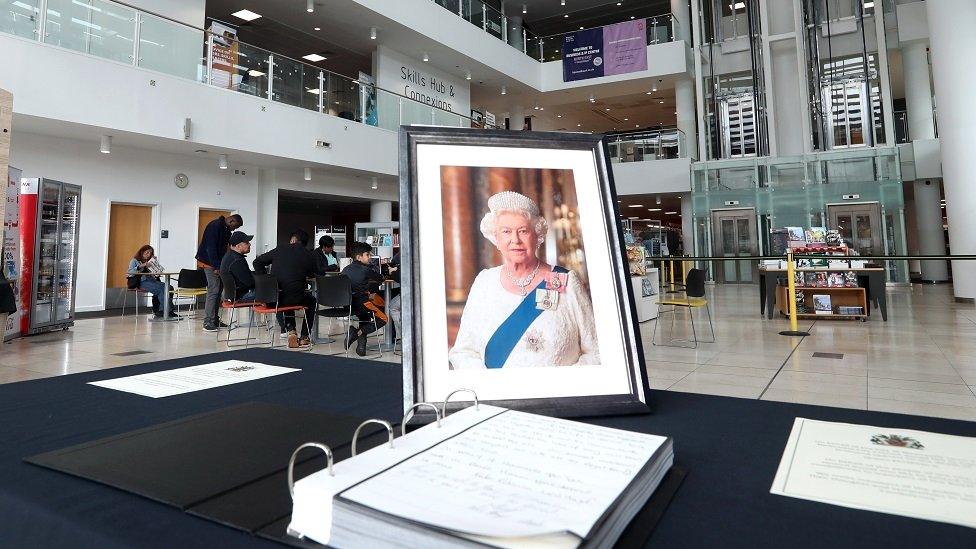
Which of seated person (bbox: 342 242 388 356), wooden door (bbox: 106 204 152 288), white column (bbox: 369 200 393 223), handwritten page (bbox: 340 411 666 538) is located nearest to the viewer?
handwritten page (bbox: 340 411 666 538)

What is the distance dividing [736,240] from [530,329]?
583 inches

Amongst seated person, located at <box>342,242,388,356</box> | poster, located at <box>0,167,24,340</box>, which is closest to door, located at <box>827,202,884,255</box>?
seated person, located at <box>342,242,388,356</box>

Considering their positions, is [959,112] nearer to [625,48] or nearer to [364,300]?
[625,48]

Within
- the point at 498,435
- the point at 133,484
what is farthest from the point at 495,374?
the point at 133,484

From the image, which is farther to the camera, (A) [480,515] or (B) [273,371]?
(B) [273,371]

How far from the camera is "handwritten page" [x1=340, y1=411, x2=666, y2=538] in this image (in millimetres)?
348

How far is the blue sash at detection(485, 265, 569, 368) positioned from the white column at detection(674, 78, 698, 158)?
15.8 m

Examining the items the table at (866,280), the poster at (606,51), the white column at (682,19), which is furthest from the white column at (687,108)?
the table at (866,280)

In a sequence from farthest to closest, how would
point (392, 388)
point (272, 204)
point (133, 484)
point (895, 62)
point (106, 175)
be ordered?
point (895, 62), point (272, 204), point (106, 175), point (392, 388), point (133, 484)

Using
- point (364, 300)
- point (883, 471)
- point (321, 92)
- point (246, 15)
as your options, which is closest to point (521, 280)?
point (883, 471)

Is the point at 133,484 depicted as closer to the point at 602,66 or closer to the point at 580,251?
the point at 580,251

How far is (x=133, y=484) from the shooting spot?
49 cm

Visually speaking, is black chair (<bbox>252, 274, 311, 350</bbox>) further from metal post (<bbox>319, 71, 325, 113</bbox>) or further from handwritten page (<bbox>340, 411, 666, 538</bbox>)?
metal post (<bbox>319, 71, 325, 113</bbox>)

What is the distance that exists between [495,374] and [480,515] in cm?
35
